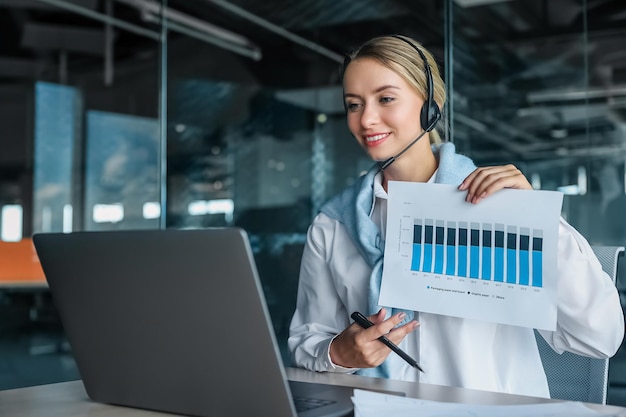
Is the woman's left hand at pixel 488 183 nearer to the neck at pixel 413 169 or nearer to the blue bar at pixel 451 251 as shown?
the blue bar at pixel 451 251

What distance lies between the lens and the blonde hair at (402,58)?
153cm

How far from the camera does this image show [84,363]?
111 centimetres

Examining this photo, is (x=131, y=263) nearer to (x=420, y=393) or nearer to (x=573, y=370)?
(x=420, y=393)

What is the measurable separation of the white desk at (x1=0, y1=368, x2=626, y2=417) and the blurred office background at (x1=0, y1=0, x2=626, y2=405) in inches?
38.6

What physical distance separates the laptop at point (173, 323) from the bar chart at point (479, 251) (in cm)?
30

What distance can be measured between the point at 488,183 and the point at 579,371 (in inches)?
20.5

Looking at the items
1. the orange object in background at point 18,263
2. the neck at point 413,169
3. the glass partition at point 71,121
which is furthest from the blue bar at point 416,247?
the glass partition at point 71,121

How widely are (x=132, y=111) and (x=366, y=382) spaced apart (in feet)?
24.4

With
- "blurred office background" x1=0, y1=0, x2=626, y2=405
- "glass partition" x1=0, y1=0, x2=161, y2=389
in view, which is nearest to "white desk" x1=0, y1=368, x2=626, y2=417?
"blurred office background" x1=0, y1=0, x2=626, y2=405

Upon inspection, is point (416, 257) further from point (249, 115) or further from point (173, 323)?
point (249, 115)

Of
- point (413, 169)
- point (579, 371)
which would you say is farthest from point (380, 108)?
point (579, 371)

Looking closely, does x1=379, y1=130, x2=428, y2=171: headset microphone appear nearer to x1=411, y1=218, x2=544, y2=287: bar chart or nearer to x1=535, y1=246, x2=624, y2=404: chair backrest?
x1=411, y1=218, x2=544, y2=287: bar chart

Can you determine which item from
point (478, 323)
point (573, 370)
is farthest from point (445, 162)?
point (573, 370)

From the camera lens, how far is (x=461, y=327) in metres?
1.42
